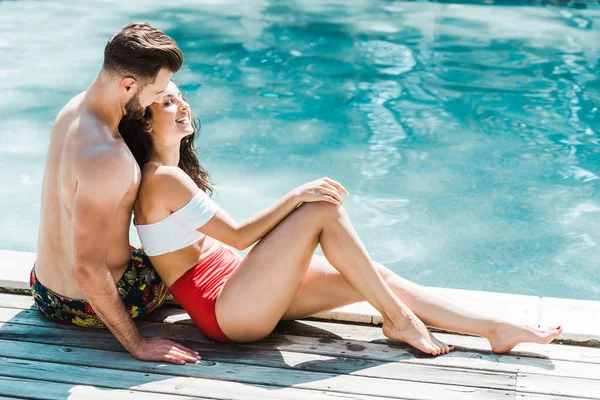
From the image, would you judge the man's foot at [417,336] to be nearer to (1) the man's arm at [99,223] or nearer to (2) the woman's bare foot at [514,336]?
(2) the woman's bare foot at [514,336]

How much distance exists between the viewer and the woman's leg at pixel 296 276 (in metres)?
2.80

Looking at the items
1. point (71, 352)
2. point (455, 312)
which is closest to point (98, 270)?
point (71, 352)

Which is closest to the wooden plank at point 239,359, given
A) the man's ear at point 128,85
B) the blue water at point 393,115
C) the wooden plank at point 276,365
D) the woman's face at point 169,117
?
the wooden plank at point 276,365

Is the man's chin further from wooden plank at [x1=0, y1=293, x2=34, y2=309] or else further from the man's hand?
wooden plank at [x1=0, y1=293, x2=34, y2=309]

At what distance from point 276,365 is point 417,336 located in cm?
51

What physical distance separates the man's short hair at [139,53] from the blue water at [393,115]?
261cm

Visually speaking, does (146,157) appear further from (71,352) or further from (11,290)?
(11,290)

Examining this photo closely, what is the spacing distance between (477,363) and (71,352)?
1.44m

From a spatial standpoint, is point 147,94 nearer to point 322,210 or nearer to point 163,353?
point 322,210

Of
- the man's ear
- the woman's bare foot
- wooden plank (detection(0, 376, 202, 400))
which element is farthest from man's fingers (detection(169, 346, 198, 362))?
the woman's bare foot

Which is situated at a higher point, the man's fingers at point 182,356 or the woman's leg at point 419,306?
the woman's leg at point 419,306

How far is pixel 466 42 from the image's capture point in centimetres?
864

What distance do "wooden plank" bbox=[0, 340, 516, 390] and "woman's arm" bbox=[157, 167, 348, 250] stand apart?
1.34 feet

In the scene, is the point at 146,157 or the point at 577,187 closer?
the point at 146,157
